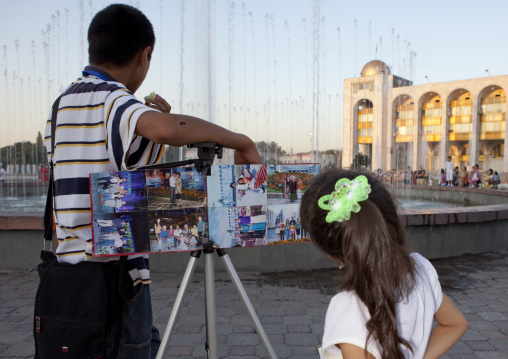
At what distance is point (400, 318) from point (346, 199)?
41cm

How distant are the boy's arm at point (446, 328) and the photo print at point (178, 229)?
88 cm

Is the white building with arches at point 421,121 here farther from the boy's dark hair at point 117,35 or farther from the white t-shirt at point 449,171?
the boy's dark hair at point 117,35

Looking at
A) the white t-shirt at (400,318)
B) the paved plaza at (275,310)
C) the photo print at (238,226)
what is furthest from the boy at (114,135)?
the paved plaza at (275,310)

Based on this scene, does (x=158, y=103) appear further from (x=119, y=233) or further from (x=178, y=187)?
(x=119, y=233)

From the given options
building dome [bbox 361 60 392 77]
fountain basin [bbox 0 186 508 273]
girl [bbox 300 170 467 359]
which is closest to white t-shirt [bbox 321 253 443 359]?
girl [bbox 300 170 467 359]

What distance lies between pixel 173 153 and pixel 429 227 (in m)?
18.4

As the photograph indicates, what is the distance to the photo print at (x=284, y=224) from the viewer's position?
1.72 metres

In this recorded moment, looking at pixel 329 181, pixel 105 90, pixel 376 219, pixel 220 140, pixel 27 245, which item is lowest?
pixel 27 245

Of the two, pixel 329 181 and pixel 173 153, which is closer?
pixel 329 181

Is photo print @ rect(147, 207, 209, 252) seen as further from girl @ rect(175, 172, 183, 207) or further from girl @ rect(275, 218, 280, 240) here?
girl @ rect(275, 218, 280, 240)

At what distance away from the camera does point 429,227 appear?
576 cm

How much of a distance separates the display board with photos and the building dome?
6491 centimetres

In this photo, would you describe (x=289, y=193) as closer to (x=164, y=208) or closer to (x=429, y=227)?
(x=164, y=208)

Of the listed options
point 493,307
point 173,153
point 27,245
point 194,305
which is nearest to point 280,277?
point 194,305
